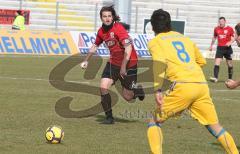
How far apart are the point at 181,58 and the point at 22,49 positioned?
2538 centimetres

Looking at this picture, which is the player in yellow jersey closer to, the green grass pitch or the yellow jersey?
the yellow jersey

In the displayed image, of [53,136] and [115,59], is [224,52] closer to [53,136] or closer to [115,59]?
[115,59]

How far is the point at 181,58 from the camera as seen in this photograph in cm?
814

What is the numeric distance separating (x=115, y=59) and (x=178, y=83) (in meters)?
4.79

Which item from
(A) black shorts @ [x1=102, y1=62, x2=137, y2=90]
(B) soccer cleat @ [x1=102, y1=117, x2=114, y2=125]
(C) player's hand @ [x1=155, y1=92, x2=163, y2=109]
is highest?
(C) player's hand @ [x1=155, y1=92, x2=163, y2=109]

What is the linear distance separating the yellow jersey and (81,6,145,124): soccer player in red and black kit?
4.02 m

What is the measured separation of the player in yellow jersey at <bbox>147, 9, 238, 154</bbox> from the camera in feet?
26.6

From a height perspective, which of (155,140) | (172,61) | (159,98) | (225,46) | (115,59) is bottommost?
(225,46)

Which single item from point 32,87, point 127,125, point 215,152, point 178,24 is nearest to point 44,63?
point 32,87

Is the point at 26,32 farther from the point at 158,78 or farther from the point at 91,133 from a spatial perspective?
the point at 158,78

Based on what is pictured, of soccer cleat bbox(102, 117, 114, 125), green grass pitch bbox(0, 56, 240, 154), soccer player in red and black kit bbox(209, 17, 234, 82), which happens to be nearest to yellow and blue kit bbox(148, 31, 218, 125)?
green grass pitch bbox(0, 56, 240, 154)

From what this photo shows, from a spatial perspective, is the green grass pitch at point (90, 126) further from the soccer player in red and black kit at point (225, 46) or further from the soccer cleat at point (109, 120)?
the soccer player in red and black kit at point (225, 46)

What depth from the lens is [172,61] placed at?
811 cm

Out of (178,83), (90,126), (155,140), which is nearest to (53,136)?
(90,126)
